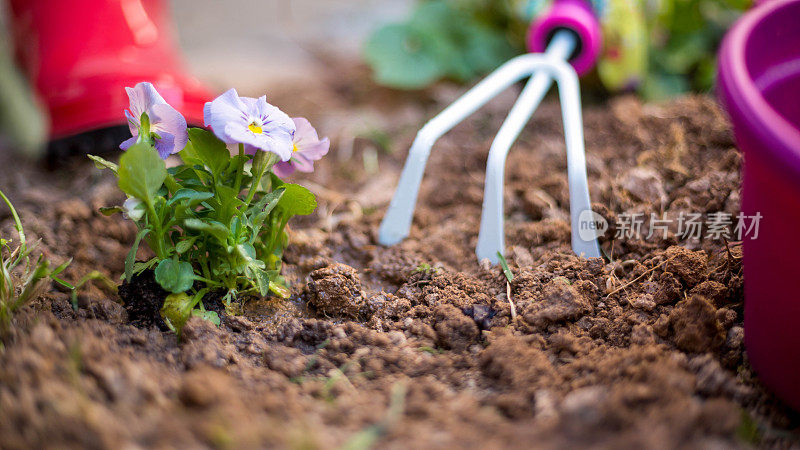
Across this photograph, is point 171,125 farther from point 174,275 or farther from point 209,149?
point 174,275

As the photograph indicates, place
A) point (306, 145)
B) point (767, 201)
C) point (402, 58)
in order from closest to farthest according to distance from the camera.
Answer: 1. point (767, 201)
2. point (306, 145)
3. point (402, 58)

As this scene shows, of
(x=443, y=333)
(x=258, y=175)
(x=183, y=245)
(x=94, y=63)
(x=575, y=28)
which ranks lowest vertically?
(x=443, y=333)

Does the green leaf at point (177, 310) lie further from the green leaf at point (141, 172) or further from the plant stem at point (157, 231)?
the green leaf at point (141, 172)

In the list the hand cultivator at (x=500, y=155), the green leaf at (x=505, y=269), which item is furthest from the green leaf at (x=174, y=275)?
the green leaf at (x=505, y=269)

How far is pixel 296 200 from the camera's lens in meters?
0.94

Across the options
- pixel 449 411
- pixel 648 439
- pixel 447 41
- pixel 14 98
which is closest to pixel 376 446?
pixel 449 411

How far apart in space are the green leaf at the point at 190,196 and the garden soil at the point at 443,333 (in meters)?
0.18

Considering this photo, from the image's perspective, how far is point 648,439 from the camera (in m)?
0.62

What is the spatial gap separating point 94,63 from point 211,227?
1012 mm

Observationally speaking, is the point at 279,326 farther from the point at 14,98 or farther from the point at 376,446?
the point at 14,98

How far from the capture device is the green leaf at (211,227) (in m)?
0.84

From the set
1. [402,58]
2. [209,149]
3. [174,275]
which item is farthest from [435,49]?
[174,275]

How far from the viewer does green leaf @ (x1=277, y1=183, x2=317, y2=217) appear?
0.93 meters

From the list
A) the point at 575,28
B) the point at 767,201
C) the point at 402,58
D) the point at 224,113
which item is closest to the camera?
the point at 767,201
